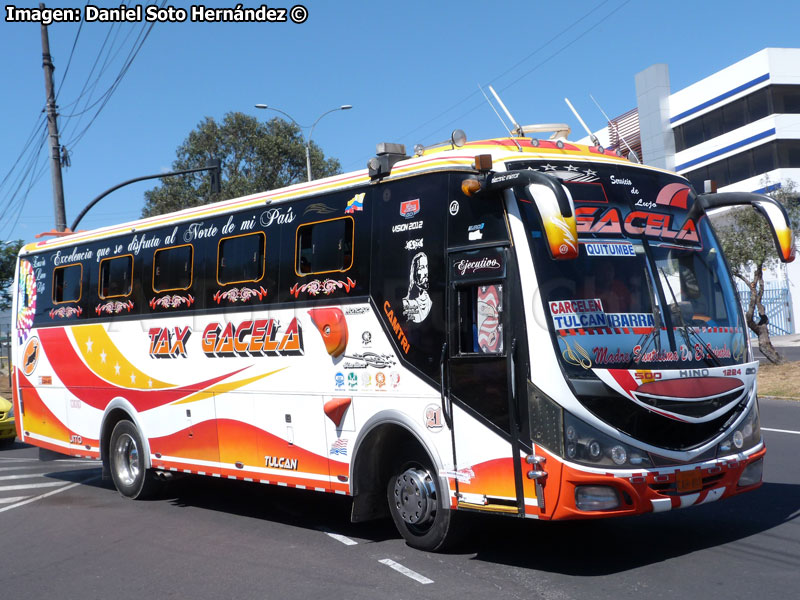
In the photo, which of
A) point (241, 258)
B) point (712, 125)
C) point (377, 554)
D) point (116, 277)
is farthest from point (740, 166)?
point (377, 554)

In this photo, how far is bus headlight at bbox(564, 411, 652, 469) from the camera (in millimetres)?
6613

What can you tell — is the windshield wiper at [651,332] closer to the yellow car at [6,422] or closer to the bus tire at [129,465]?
the bus tire at [129,465]

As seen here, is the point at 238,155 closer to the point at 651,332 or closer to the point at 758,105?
the point at 758,105

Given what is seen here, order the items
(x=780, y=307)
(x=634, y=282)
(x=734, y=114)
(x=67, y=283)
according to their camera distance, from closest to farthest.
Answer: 1. (x=634, y=282)
2. (x=67, y=283)
3. (x=780, y=307)
4. (x=734, y=114)

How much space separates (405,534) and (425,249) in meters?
2.49

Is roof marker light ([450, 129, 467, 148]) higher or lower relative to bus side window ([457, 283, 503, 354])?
higher

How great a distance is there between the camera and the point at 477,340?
732 centimetres

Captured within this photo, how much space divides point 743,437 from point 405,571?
9.63 feet

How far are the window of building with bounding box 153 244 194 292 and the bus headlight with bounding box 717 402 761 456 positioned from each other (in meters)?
6.31

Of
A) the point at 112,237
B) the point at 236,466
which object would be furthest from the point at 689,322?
the point at 112,237

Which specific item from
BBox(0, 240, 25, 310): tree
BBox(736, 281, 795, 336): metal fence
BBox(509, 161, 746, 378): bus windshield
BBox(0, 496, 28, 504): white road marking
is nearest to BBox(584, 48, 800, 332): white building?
BBox(736, 281, 795, 336): metal fence

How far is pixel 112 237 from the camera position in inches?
491

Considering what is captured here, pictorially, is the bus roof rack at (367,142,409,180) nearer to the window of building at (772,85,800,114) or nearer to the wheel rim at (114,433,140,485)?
the wheel rim at (114,433,140,485)

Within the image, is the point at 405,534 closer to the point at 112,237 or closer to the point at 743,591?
the point at 743,591
